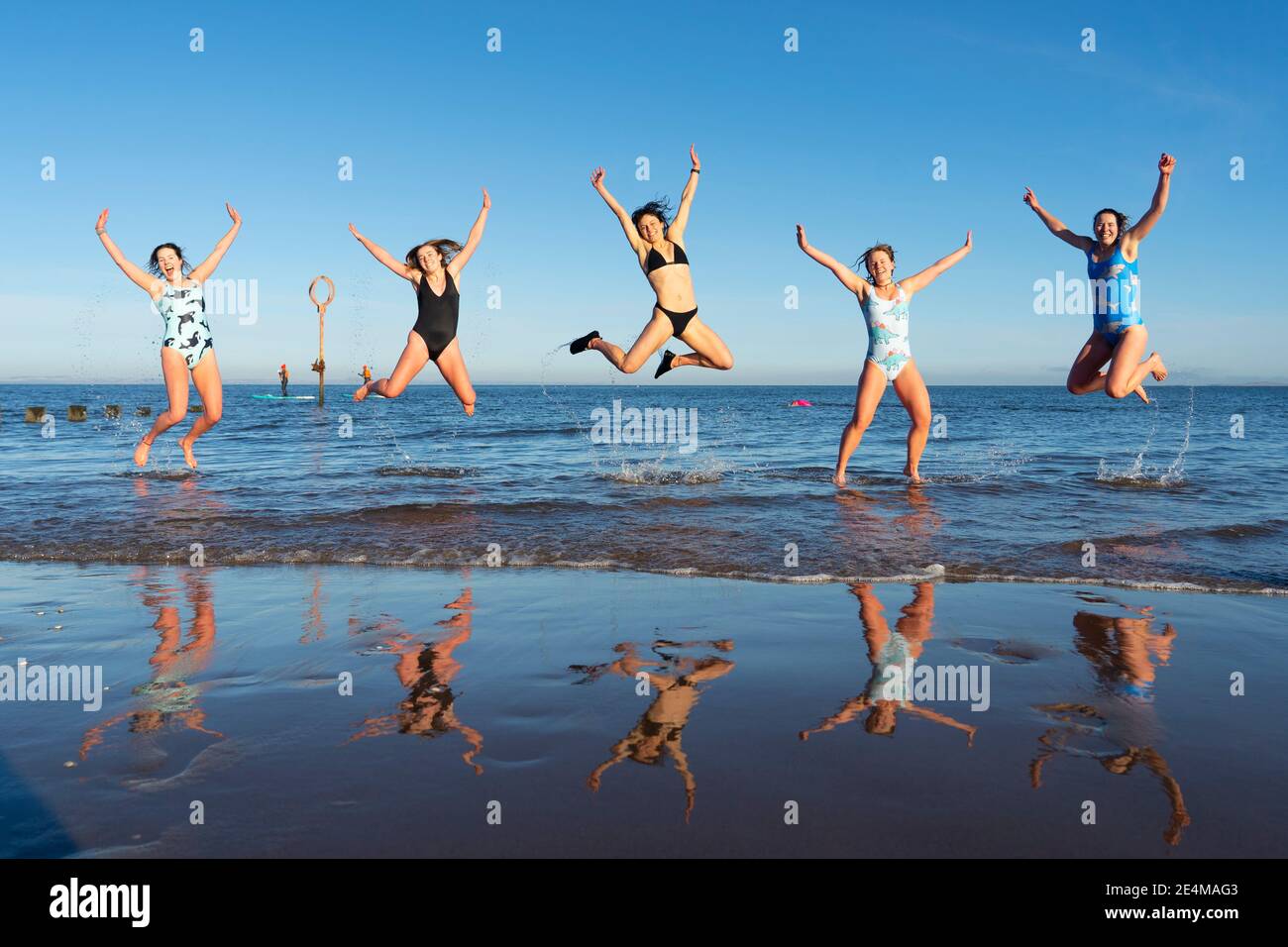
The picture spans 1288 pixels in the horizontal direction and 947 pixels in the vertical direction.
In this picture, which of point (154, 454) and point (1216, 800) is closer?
point (1216, 800)

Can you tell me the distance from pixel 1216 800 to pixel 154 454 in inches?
777

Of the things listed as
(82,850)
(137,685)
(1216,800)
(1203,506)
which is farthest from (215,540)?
(1203,506)

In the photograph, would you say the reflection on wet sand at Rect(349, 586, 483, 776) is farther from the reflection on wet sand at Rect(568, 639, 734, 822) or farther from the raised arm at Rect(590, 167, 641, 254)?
the raised arm at Rect(590, 167, 641, 254)

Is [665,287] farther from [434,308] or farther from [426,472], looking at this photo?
[426,472]

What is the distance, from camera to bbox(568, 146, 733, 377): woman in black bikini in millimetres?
9938

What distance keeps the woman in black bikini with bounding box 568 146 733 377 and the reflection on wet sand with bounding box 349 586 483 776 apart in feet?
16.2

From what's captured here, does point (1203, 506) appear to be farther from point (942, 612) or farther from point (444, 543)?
point (444, 543)

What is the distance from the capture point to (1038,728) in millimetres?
3596

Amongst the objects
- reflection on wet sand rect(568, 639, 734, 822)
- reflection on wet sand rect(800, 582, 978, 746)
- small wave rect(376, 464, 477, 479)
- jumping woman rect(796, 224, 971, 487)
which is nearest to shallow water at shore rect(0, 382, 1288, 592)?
small wave rect(376, 464, 477, 479)

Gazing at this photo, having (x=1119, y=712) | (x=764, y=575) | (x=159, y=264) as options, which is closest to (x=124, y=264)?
(x=159, y=264)

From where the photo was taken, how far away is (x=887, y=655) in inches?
183

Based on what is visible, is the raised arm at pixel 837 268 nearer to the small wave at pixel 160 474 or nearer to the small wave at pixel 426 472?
the small wave at pixel 426 472

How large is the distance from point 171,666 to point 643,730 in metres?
2.57
